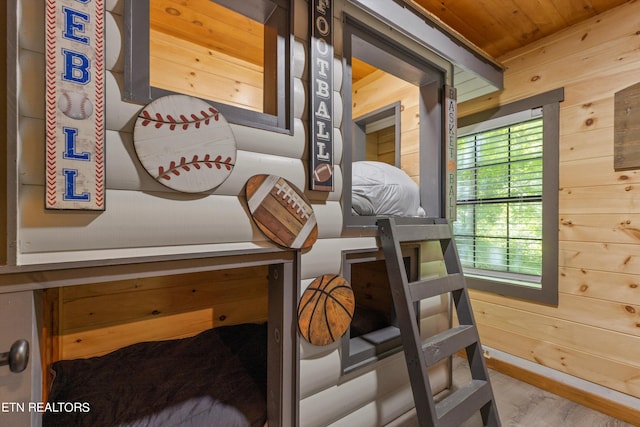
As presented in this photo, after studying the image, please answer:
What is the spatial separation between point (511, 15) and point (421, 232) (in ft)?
5.28

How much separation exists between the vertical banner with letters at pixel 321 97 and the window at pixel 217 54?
0.12 metres

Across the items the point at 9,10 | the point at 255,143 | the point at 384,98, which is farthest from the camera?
the point at 384,98

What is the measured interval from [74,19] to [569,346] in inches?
122

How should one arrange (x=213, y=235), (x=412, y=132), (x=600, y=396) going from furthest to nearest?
(x=412, y=132)
(x=600, y=396)
(x=213, y=235)

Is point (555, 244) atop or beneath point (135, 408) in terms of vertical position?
atop

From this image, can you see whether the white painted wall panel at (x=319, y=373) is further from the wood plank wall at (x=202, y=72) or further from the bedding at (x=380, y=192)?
the wood plank wall at (x=202, y=72)

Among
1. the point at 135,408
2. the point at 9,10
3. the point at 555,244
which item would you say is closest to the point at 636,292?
the point at 555,244

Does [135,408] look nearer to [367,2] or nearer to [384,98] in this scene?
[367,2]

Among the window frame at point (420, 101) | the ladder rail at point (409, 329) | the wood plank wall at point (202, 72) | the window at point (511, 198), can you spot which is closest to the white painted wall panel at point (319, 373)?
the ladder rail at point (409, 329)

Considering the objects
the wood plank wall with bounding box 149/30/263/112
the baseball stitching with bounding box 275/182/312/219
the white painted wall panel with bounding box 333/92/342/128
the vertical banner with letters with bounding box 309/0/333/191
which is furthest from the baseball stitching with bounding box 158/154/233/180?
the wood plank wall with bounding box 149/30/263/112

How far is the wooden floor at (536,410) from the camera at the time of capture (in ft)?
5.60

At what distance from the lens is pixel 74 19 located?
77 centimetres

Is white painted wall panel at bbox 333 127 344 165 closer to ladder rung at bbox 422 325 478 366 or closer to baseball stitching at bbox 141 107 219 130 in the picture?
baseball stitching at bbox 141 107 219 130

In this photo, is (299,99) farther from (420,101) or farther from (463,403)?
(463,403)
